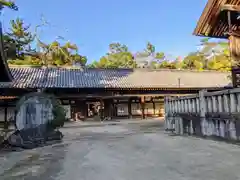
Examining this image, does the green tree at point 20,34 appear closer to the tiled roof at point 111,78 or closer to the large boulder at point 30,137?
the tiled roof at point 111,78

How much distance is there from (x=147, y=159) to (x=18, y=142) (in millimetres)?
5060

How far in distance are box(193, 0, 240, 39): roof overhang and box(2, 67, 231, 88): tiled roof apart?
43.3 feet

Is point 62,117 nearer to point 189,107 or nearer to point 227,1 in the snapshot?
point 189,107

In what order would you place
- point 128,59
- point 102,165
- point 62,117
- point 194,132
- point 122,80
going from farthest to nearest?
point 128,59, point 122,80, point 62,117, point 194,132, point 102,165

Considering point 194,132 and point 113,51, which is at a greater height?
point 113,51

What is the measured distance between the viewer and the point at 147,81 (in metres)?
25.6

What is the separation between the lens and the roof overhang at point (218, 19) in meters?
9.05

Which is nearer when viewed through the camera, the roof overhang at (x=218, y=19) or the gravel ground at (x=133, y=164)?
the gravel ground at (x=133, y=164)

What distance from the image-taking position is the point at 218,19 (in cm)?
1005

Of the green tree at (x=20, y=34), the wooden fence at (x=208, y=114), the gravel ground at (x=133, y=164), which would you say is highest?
the green tree at (x=20, y=34)

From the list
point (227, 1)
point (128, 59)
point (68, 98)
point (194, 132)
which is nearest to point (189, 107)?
point (194, 132)

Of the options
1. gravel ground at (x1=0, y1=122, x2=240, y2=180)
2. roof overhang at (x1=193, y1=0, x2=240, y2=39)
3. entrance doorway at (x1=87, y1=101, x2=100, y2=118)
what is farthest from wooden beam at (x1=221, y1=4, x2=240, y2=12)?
entrance doorway at (x1=87, y1=101, x2=100, y2=118)

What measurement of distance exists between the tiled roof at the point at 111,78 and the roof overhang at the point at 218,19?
43.3 feet

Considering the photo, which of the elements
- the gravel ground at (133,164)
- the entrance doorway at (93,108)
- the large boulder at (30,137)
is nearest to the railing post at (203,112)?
the gravel ground at (133,164)
